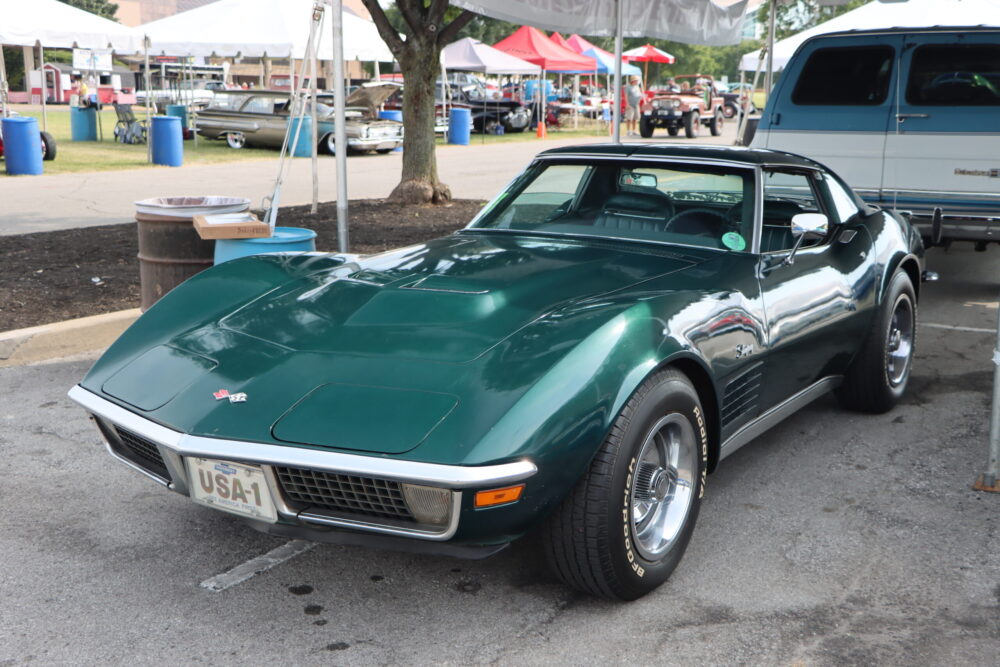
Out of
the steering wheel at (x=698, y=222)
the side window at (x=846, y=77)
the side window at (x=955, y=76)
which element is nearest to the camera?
the steering wheel at (x=698, y=222)

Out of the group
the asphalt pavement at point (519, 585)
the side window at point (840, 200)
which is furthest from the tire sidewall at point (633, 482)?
the side window at point (840, 200)

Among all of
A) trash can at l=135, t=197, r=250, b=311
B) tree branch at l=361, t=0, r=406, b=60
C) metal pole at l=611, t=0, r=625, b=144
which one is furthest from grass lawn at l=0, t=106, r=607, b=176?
trash can at l=135, t=197, r=250, b=311

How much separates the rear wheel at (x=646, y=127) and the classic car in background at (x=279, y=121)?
32.9ft

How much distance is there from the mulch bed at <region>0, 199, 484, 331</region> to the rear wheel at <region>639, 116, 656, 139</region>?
1872 cm

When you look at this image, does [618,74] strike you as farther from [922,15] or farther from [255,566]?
[255,566]

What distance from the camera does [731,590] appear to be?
3285 millimetres

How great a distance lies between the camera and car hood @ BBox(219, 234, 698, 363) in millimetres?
3242

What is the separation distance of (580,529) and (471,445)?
1.48 ft

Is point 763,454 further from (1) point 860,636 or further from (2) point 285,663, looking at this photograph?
(2) point 285,663

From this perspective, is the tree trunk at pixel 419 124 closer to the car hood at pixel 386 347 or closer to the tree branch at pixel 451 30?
the tree branch at pixel 451 30

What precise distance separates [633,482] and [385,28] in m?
9.45

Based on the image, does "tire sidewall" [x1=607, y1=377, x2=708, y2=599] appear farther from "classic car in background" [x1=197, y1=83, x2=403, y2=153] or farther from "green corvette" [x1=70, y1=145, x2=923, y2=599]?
"classic car in background" [x1=197, y1=83, x2=403, y2=153]

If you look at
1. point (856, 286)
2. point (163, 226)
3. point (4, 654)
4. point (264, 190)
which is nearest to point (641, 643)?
point (4, 654)

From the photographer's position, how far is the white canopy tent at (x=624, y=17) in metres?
9.32
